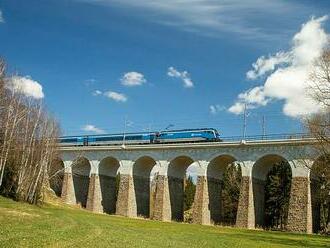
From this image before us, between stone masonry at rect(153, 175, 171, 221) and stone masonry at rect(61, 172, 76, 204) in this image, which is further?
stone masonry at rect(61, 172, 76, 204)

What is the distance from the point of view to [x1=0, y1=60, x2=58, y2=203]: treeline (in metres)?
42.1

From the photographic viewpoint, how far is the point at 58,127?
169 feet

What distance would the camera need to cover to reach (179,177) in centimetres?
5925

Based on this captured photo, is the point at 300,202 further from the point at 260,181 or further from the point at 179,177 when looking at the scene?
the point at 179,177

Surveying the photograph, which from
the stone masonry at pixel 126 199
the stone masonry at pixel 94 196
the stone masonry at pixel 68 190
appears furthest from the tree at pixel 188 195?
the stone masonry at pixel 126 199

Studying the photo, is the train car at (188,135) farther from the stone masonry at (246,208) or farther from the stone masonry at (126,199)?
the stone masonry at (246,208)

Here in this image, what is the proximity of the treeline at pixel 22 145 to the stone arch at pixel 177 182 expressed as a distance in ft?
50.0

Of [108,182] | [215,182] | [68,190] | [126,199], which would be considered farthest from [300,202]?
[68,190]

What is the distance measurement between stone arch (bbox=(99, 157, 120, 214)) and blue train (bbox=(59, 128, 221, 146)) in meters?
2.78

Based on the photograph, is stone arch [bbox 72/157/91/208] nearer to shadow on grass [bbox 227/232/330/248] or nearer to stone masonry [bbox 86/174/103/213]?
stone masonry [bbox 86/174/103/213]

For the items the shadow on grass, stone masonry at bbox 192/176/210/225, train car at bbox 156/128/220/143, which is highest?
train car at bbox 156/128/220/143

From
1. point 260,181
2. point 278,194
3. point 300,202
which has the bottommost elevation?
point 300,202

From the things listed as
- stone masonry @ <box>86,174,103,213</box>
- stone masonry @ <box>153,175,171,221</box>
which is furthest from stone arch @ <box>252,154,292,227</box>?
stone masonry @ <box>86,174,103,213</box>

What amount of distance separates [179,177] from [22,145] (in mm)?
20670
